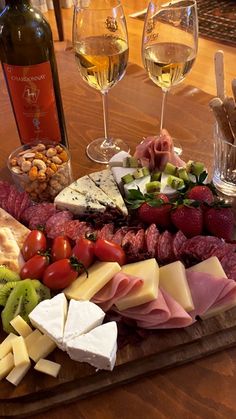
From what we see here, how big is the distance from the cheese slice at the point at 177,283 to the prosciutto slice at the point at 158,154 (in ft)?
1.09

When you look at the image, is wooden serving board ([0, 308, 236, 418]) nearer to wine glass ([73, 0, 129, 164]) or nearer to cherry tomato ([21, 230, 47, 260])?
cherry tomato ([21, 230, 47, 260])

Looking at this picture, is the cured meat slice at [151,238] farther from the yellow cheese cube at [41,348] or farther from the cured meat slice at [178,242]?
the yellow cheese cube at [41,348]

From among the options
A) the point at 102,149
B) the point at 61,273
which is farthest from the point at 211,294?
the point at 102,149

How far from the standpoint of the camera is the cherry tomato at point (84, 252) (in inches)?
33.0

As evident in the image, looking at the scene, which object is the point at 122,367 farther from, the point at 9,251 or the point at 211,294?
the point at 9,251

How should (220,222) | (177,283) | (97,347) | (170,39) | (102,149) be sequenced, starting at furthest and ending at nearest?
1. (102,149)
2. (170,39)
3. (220,222)
4. (177,283)
5. (97,347)

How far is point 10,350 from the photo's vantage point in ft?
2.36

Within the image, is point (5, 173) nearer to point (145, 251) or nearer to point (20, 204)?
point (20, 204)

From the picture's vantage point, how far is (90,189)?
3.37 feet

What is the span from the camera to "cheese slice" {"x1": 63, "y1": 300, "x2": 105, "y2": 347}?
2.31 ft

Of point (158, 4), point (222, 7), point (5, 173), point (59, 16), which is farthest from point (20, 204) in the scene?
point (222, 7)

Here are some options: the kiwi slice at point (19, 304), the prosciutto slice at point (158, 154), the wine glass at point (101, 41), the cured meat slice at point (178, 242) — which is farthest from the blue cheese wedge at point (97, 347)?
the wine glass at point (101, 41)

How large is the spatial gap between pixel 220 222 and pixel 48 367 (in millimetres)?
465

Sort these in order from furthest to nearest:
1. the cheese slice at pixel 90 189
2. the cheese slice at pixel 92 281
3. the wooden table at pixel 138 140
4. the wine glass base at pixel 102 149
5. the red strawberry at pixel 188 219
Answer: the wine glass base at pixel 102 149 < the cheese slice at pixel 90 189 < the red strawberry at pixel 188 219 < the cheese slice at pixel 92 281 < the wooden table at pixel 138 140
